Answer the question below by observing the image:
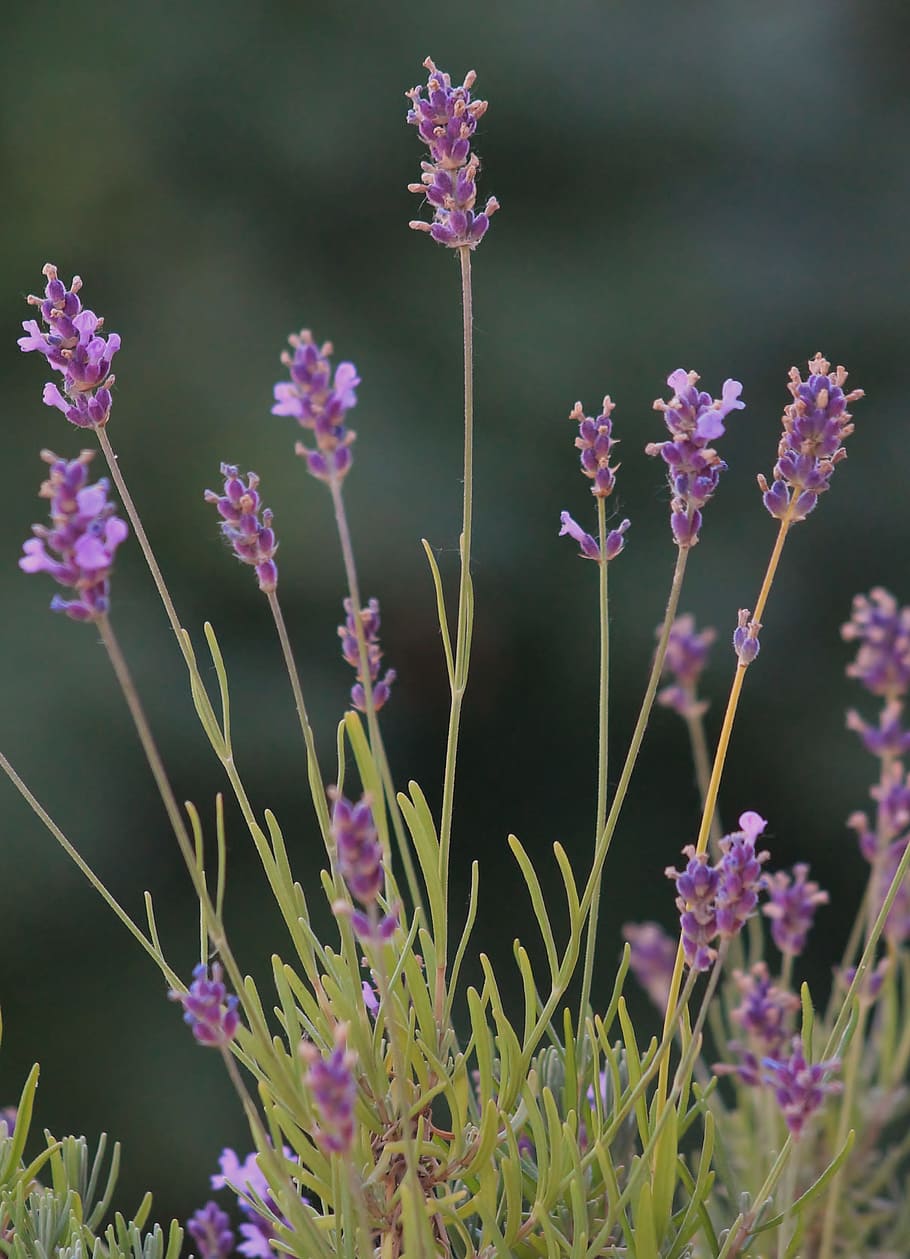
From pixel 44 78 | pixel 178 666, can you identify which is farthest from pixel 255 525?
pixel 44 78

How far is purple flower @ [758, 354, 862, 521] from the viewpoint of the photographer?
48 cm

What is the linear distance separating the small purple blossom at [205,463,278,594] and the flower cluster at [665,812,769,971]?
0.18m

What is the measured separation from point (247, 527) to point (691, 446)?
0.53 feet

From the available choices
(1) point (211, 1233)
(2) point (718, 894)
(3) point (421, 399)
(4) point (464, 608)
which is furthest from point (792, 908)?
(3) point (421, 399)

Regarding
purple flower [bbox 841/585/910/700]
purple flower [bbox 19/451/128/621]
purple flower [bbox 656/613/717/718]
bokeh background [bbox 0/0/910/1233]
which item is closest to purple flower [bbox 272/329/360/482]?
purple flower [bbox 19/451/128/621]

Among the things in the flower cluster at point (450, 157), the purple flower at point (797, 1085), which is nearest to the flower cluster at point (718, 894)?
the purple flower at point (797, 1085)

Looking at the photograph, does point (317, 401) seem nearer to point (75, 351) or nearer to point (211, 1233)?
point (75, 351)

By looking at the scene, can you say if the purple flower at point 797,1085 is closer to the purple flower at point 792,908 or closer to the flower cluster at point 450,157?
the purple flower at point 792,908

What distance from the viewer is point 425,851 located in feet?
1.70

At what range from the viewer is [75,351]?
486 millimetres

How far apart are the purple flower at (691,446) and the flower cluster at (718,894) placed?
11 cm

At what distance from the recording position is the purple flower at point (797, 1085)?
402mm

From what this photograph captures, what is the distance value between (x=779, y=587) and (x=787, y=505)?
1445 mm

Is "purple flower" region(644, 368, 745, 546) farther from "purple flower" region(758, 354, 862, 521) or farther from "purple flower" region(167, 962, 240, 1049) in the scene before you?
"purple flower" region(167, 962, 240, 1049)
